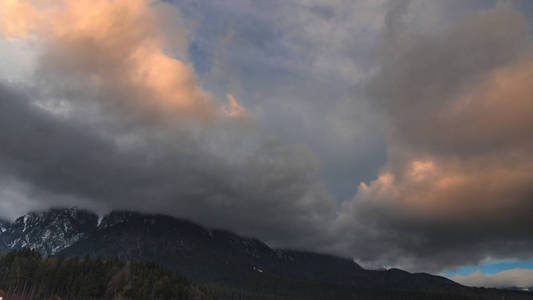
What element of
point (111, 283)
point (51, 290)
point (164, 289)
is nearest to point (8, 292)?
point (51, 290)

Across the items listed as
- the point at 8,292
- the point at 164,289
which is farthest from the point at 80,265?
the point at 164,289

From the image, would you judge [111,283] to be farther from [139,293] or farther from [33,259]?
[33,259]

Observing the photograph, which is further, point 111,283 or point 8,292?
point 111,283

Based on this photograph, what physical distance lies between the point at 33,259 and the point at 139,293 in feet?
194

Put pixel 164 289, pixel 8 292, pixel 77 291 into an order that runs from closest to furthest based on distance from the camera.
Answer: pixel 8 292 → pixel 77 291 → pixel 164 289

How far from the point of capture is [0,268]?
184125mm

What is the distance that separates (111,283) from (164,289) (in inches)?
1109

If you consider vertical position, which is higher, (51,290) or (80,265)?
(80,265)

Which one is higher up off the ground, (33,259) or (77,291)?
(33,259)

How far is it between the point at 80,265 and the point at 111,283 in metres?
19.1

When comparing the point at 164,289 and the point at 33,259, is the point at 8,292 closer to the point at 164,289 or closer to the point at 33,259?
the point at 33,259

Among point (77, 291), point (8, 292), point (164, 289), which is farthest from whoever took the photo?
point (164, 289)

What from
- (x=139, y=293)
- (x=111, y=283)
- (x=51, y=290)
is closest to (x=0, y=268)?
(x=51, y=290)

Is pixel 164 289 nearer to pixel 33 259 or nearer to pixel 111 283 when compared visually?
pixel 111 283
